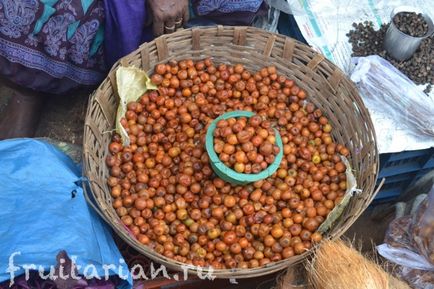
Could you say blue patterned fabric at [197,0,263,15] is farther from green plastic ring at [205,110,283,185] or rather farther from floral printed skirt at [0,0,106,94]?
green plastic ring at [205,110,283,185]

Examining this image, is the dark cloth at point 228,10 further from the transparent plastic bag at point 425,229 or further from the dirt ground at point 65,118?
the transparent plastic bag at point 425,229

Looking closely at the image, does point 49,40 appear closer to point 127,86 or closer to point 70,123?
point 127,86

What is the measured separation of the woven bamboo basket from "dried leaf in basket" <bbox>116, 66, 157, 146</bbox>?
0.04 m

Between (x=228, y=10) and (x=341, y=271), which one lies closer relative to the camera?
(x=341, y=271)

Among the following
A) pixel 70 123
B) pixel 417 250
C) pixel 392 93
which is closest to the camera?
pixel 417 250

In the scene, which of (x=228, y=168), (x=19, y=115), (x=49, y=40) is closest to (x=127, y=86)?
(x=49, y=40)

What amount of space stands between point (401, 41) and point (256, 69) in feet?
2.19

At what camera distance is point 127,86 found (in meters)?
2.15

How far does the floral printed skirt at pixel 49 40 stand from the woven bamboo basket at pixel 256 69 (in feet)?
0.82

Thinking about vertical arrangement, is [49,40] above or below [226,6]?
below

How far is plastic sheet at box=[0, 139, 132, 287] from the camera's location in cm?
172

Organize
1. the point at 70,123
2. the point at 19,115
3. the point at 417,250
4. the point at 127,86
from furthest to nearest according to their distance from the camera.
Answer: the point at 70,123, the point at 19,115, the point at 127,86, the point at 417,250

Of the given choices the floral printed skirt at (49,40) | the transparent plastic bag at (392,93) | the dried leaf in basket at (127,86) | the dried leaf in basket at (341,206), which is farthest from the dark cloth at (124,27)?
the dried leaf in basket at (341,206)

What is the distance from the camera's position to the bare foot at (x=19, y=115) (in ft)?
8.35
